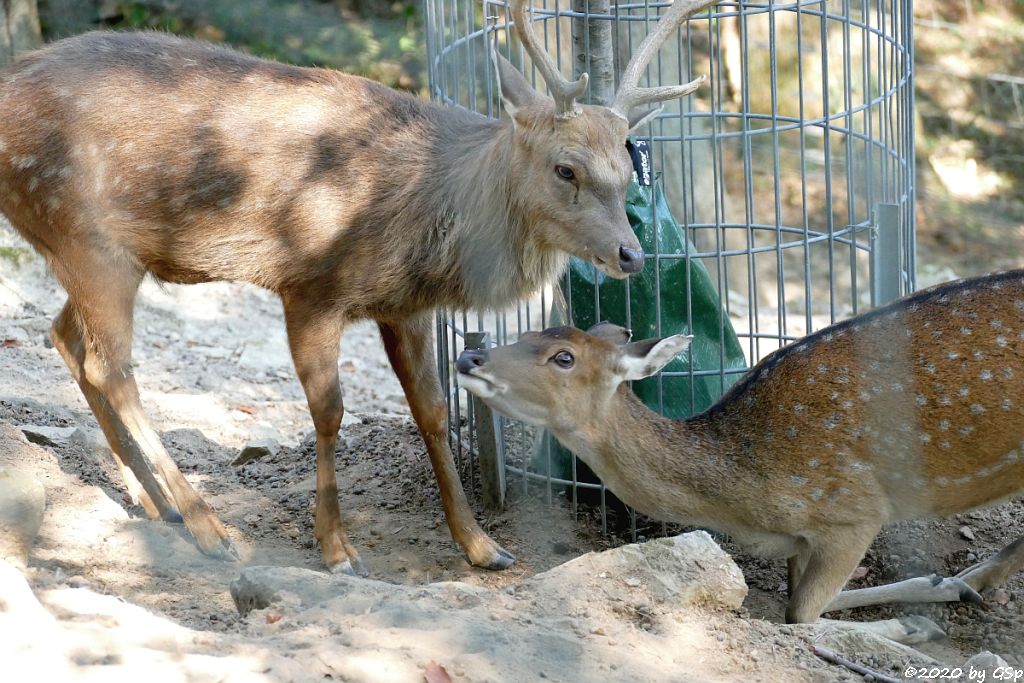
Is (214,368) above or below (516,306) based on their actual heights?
below

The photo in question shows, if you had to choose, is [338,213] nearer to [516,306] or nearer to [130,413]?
[516,306]

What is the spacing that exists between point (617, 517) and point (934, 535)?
1330 mm

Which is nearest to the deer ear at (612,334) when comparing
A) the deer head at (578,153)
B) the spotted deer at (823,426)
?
the spotted deer at (823,426)

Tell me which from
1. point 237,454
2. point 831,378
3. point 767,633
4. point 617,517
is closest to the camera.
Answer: point 767,633

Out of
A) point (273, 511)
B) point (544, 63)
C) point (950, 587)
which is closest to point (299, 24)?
point (544, 63)

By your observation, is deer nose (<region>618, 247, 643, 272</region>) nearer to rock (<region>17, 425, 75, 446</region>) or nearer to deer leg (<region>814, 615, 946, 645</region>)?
deer leg (<region>814, 615, 946, 645</region>)

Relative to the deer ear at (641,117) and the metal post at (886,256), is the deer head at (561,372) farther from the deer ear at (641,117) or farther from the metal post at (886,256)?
the metal post at (886,256)

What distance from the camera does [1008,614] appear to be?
475 centimetres

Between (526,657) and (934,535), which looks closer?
(526,657)

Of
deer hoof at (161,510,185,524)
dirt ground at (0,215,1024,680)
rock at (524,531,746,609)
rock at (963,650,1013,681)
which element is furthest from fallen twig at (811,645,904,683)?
deer hoof at (161,510,185,524)

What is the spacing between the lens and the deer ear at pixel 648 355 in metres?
4.30

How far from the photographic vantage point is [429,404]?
201 inches

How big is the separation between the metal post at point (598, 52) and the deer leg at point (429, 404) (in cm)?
118

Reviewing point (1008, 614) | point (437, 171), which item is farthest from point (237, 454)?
point (1008, 614)
